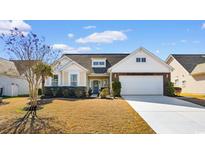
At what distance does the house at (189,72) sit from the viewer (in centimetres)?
2602

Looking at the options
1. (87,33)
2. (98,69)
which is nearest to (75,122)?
(87,33)

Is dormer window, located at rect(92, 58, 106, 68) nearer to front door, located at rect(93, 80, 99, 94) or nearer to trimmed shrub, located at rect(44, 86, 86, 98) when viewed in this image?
front door, located at rect(93, 80, 99, 94)

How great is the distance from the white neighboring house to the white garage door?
11231 millimetres

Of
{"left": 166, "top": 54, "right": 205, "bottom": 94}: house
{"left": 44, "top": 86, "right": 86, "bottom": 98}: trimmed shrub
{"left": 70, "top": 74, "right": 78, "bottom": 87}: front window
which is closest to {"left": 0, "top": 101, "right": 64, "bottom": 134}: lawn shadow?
{"left": 44, "top": 86, "right": 86, "bottom": 98}: trimmed shrub

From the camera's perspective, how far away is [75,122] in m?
8.76

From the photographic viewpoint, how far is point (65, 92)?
20609 mm

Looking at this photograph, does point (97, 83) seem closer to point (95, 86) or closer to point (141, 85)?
point (95, 86)

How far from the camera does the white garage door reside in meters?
22.4

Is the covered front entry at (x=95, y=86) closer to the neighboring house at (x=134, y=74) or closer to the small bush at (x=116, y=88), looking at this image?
the neighboring house at (x=134, y=74)

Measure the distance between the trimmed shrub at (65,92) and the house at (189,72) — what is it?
14.8m

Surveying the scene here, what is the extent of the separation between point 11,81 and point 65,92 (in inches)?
313
